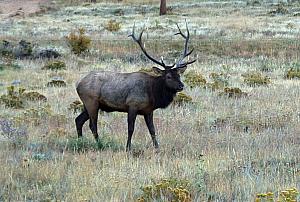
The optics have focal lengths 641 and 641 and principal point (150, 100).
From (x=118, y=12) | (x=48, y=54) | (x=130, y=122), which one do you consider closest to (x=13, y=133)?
(x=130, y=122)

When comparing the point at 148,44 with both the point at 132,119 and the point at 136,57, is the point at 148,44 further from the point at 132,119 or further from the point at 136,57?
the point at 132,119

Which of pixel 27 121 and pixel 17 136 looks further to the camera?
pixel 27 121

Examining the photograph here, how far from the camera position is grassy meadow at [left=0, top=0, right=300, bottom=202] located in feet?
23.8

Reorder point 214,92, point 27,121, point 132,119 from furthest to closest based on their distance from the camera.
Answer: point 214,92
point 27,121
point 132,119

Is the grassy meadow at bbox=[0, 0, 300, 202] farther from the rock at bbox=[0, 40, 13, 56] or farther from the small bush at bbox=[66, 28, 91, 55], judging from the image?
the rock at bbox=[0, 40, 13, 56]

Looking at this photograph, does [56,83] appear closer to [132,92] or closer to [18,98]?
[18,98]

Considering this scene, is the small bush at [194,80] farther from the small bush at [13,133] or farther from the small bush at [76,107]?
the small bush at [13,133]

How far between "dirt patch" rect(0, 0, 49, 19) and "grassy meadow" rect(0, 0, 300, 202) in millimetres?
28062

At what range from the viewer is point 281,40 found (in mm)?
28438

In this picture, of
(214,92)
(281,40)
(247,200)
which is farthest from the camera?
(281,40)

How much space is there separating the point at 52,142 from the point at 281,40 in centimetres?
1970

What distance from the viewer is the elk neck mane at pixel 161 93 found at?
34.7 feet

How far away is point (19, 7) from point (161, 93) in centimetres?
5434

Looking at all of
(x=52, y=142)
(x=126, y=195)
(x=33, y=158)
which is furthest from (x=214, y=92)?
(x=126, y=195)
